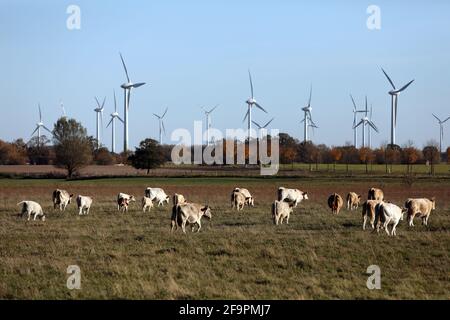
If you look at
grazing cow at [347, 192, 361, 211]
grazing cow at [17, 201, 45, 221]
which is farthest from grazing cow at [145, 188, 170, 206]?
grazing cow at [347, 192, 361, 211]

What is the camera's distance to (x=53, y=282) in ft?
47.1

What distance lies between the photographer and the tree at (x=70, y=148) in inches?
3447

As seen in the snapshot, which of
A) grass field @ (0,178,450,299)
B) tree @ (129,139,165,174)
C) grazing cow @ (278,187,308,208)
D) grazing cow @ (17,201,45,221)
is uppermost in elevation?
tree @ (129,139,165,174)

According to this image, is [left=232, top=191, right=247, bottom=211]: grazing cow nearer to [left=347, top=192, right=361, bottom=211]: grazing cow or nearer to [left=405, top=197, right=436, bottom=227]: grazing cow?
[left=347, top=192, right=361, bottom=211]: grazing cow

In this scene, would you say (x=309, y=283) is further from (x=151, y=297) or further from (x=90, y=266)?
(x=90, y=266)

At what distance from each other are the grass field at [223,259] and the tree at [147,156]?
6979cm

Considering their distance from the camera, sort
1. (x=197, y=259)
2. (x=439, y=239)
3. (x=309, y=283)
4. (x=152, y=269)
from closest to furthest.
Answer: (x=309, y=283), (x=152, y=269), (x=197, y=259), (x=439, y=239)

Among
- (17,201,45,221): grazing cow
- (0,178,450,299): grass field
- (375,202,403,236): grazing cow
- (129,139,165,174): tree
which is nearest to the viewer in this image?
(0,178,450,299): grass field

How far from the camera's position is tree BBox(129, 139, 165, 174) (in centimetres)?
9575

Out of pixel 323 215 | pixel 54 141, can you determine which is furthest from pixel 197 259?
pixel 54 141

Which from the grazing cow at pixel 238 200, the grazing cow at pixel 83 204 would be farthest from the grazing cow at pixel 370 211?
the grazing cow at pixel 83 204

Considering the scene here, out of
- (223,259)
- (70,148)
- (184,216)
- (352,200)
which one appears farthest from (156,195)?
(70,148)

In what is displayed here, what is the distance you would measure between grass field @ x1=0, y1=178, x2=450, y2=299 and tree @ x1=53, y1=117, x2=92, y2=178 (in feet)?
207
